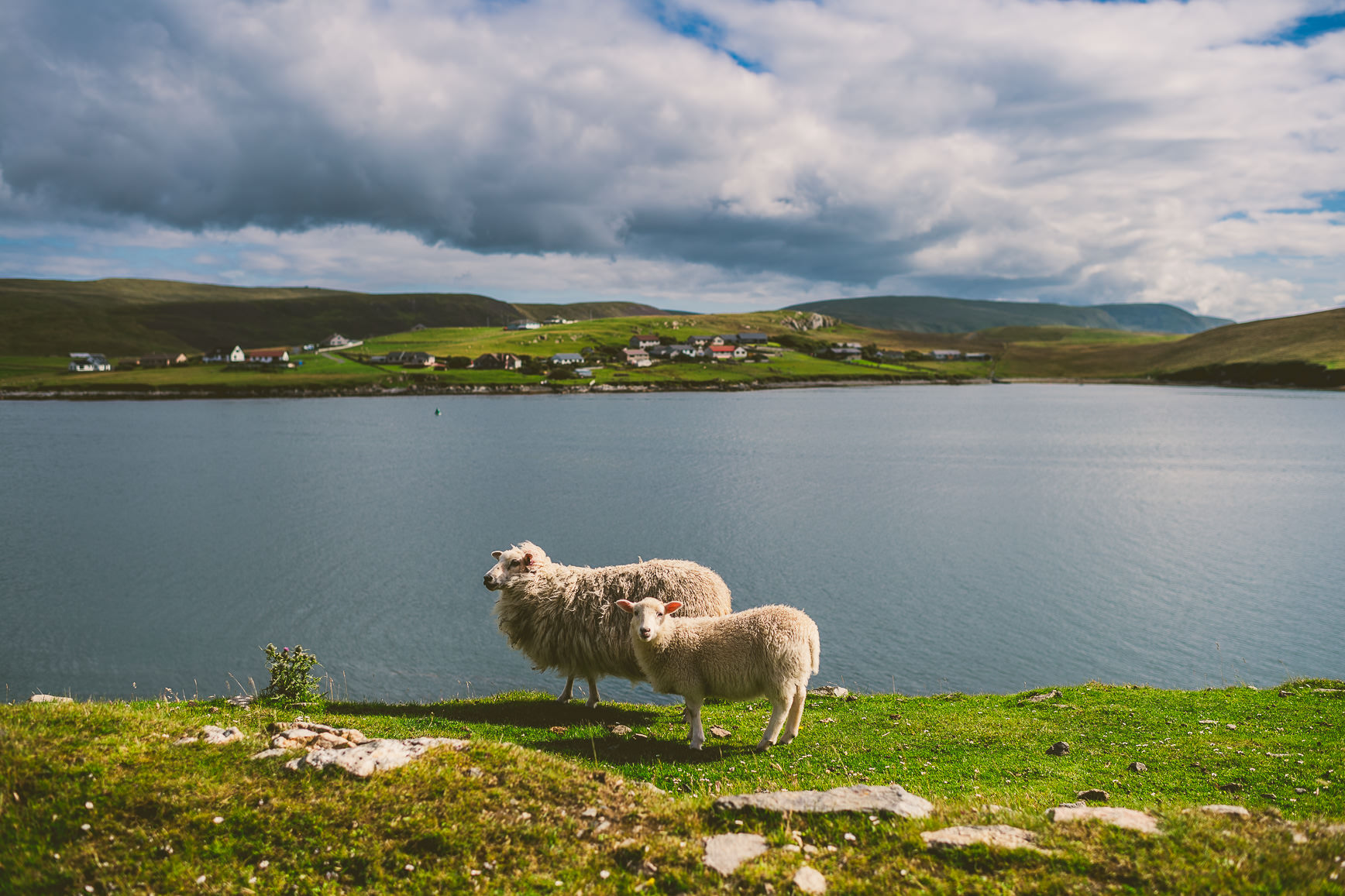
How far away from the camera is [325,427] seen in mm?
100875

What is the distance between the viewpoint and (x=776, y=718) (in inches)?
495

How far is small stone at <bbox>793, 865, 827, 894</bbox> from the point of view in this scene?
664 centimetres

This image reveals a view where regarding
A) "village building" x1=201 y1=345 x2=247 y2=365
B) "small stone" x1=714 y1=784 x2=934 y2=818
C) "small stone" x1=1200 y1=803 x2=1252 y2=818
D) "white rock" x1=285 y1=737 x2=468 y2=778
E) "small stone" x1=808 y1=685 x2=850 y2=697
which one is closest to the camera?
"small stone" x1=1200 y1=803 x2=1252 y2=818

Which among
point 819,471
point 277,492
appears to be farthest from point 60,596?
point 819,471

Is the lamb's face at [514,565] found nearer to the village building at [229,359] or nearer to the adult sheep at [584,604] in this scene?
the adult sheep at [584,604]

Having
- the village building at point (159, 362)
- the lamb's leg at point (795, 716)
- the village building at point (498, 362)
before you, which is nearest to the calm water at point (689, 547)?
the lamb's leg at point (795, 716)

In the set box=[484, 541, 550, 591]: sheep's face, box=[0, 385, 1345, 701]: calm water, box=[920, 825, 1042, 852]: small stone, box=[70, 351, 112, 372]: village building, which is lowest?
box=[0, 385, 1345, 701]: calm water

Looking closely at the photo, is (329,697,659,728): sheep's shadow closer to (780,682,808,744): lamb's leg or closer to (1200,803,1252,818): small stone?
(780,682,808,744): lamb's leg

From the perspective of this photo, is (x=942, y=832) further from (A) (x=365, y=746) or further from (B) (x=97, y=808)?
(B) (x=97, y=808)

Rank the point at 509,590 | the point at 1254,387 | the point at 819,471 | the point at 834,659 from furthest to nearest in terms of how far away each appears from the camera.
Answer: the point at 1254,387 < the point at 819,471 < the point at 834,659 < the point at 509,590

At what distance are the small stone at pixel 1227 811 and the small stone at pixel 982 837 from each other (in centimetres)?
223

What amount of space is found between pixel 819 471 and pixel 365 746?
6193cm

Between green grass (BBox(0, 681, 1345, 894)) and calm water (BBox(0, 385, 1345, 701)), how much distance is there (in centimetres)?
1410

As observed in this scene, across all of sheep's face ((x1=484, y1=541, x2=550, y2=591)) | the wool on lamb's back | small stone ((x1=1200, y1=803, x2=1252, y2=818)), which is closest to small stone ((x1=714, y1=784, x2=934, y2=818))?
small stone ((x1=1200, y1=803, x2=1252, y2=818))
